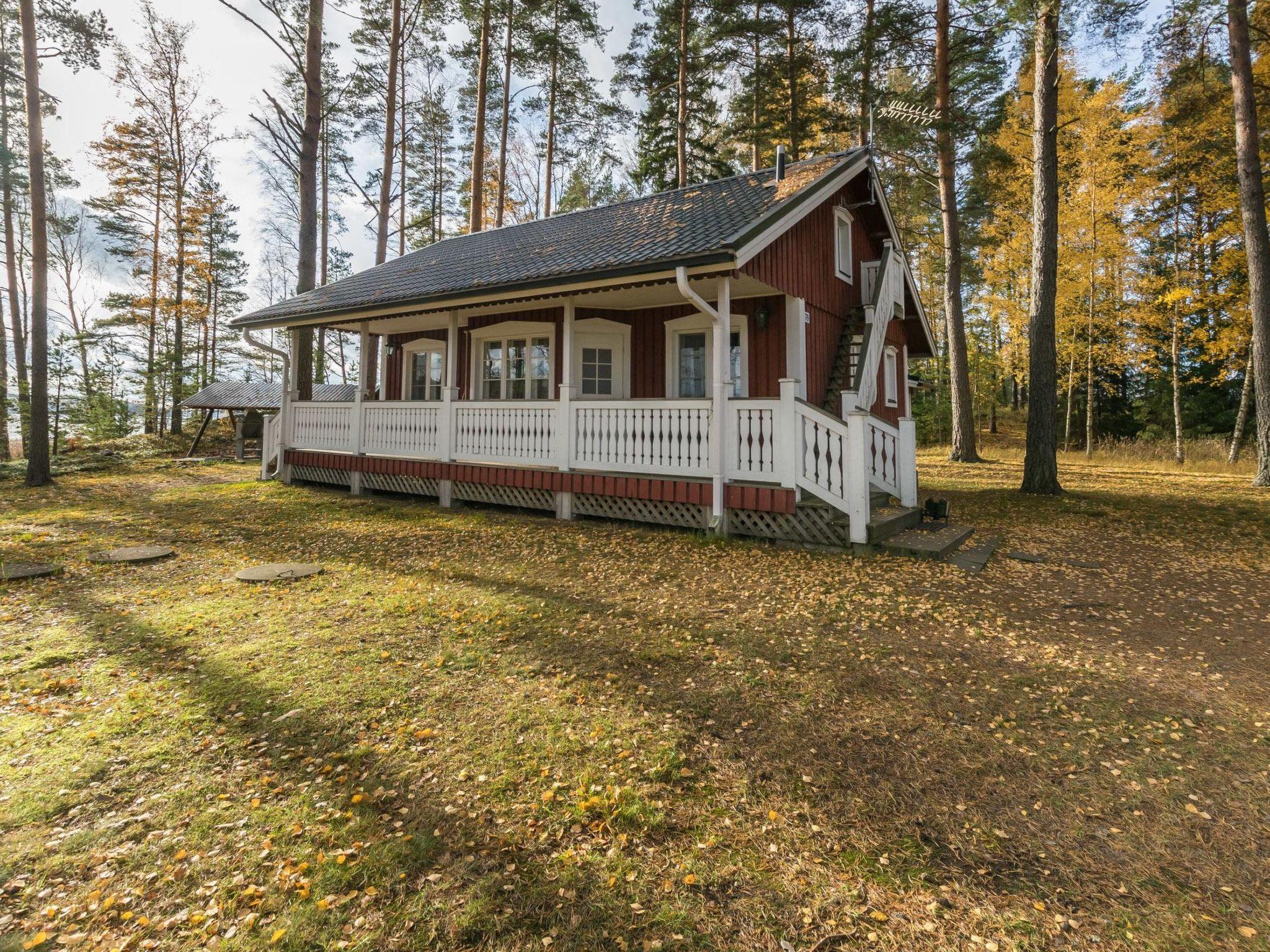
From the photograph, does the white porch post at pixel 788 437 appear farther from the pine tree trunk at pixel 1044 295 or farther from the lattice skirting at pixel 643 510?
the pine tree trunk at pixel 1044 295

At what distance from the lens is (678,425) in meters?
7.21

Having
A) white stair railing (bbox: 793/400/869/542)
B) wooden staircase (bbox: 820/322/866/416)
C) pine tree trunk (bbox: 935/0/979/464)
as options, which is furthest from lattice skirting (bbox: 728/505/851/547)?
pine tree trunk (bbox: 935/0/979/464)

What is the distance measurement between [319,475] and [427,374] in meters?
3.01

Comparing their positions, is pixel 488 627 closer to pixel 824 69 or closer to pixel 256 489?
pixel 256 489

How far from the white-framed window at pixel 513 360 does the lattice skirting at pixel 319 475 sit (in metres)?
3.01

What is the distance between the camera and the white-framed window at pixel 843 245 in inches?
388

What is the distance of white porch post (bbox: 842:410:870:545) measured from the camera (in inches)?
241

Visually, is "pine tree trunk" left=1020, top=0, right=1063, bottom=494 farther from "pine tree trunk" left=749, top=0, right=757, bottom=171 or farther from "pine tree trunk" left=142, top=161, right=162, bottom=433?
"pine tree trunk" left=142, top=161, right=162, bottom=433

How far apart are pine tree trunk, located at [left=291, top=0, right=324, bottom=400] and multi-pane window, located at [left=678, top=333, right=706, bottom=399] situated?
8043 millimetres

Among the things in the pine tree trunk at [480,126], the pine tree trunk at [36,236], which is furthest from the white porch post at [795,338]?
the pine tree trunk at [36,236]

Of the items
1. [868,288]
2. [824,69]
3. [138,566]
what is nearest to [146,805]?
[138,566]

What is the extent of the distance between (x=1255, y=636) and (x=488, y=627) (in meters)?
5.54

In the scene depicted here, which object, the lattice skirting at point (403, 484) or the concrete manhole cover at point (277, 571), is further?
the lattice skirting at point (403, 484)

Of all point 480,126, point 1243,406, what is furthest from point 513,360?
point 1243,406
